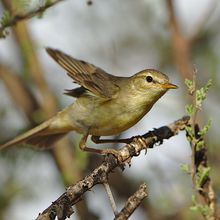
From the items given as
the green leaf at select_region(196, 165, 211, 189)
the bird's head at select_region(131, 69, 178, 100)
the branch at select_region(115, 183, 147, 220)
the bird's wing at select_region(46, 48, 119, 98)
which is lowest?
the branch at select_region(115, 183, 147, 220)

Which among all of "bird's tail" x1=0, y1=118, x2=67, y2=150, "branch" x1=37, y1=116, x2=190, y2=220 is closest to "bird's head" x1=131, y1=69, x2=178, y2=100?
"bird's tail" x1=0, y1=118, x2=67, y2=150

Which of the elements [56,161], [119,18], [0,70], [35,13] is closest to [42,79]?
[0,70]

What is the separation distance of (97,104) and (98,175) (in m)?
2.20

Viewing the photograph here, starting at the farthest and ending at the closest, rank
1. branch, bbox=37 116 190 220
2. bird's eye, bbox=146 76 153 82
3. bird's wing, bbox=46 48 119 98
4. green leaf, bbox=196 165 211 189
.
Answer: bird's eye, bbox=146 76 153 82
bird's wing, bbox=46 48 119 98
green leaf, bbox=196 165 211 189
branch, bbox=37 116 190 220

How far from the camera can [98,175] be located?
234 centimetres

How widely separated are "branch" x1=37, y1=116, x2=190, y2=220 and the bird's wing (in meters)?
1.17

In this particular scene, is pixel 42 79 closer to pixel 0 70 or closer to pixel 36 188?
pixel 0 70

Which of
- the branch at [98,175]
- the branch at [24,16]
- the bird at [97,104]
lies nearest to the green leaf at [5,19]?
the branch at [24,16]

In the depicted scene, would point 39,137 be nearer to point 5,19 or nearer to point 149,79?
point 149,79

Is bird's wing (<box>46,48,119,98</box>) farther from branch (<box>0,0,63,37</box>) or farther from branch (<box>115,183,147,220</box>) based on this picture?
branch (<box>115,183,147,220</box>)

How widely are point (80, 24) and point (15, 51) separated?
26.8 inches

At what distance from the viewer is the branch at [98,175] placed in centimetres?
207

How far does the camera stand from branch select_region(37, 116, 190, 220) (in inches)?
81.7

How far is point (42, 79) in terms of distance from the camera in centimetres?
489
